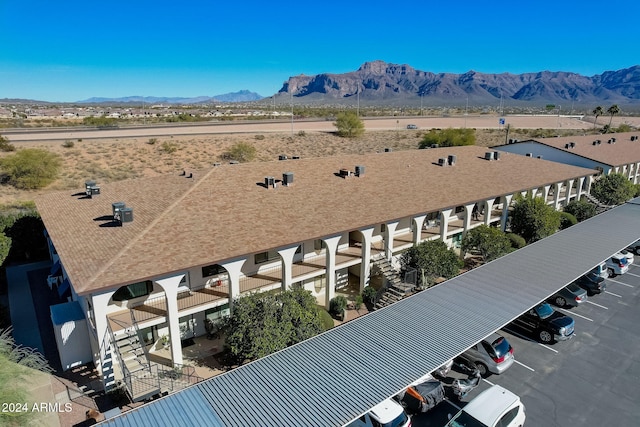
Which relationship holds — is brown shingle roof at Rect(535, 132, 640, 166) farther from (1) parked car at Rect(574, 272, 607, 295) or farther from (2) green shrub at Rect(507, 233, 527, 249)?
(1) parked car at Rect(574, 272, 607, 295)

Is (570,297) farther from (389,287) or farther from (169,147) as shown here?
(169,147)

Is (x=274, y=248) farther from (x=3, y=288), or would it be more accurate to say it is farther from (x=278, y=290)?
(x=3, y=288)

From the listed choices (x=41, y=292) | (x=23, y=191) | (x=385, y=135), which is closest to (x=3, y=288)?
(x=41, y=292)

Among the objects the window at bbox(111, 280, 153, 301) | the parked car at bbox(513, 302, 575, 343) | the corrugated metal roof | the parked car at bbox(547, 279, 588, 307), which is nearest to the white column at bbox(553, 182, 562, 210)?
the parked car at bbox(547, 279, 588, 307)

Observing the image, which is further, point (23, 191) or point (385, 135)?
point (385, 135)

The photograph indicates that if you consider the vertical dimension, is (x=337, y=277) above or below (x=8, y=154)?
below

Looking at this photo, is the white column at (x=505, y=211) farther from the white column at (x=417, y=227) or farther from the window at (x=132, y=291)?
the window at (x=132, y=291)

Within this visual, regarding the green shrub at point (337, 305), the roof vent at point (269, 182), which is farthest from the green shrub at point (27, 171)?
the green shrub at point (337, 305)
